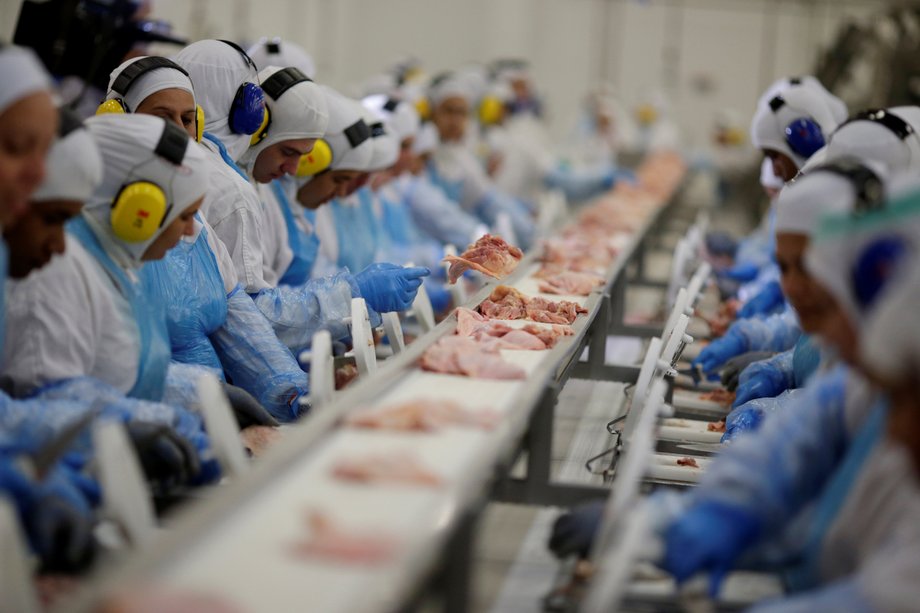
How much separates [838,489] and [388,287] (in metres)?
2.37

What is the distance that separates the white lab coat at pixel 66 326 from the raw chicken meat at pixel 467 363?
0.82 m

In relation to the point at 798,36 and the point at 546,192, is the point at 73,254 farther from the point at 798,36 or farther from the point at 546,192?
the point at 798,36

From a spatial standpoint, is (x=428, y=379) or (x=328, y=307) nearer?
(x=428, y=379)

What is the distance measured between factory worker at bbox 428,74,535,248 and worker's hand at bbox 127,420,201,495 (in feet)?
21.4

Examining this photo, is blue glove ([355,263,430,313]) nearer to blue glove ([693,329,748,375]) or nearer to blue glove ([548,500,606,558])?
blue glove ([693,329,748,375])

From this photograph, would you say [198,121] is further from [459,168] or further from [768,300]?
[459,168]

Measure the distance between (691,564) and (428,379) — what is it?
1.07 meters

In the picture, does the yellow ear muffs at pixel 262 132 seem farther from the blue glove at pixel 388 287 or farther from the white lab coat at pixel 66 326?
the white lab coat at pixel 66 326

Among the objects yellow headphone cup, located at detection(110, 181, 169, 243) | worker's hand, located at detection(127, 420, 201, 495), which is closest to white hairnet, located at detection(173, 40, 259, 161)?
yellow headphone cup, located at detection(110, 181, 169, 243)

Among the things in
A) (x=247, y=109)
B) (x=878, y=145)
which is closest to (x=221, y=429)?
(x=247, y=109)

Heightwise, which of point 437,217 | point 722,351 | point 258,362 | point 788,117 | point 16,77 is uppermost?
point 16,77

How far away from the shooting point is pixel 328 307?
4.51 metres

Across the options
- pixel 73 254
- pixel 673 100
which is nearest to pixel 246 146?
pixel 73 254

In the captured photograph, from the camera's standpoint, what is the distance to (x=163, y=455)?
287 cm
